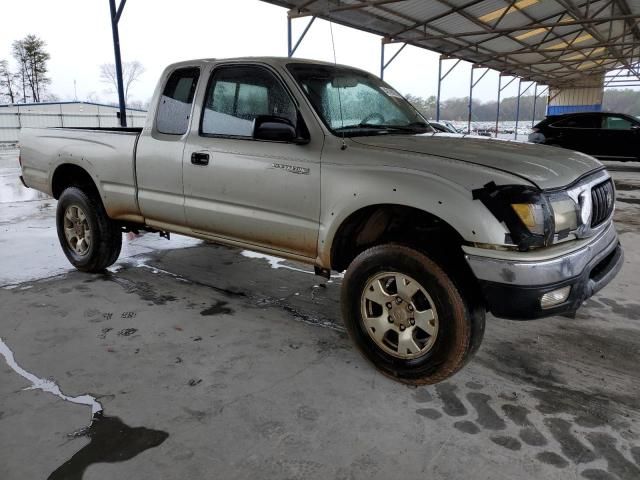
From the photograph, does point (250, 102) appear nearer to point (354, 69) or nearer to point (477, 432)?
point (354, 69)

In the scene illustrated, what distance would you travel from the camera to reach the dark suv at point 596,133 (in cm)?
1259

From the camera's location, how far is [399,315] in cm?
270

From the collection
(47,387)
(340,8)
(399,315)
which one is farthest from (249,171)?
(340,8)

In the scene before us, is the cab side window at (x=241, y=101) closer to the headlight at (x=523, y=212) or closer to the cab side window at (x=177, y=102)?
the cab side window at (x=177, y=102)

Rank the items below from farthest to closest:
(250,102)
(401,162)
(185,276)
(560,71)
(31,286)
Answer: (560,71)
(185,276)
(31,286)
(250,102)
(401,162)

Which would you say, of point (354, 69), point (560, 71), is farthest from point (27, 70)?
point (354, 69)

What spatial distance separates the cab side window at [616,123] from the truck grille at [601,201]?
11.5 meters

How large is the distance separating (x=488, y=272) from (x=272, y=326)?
1.68 meters

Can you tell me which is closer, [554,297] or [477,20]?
[554,297]

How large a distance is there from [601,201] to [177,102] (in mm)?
3088

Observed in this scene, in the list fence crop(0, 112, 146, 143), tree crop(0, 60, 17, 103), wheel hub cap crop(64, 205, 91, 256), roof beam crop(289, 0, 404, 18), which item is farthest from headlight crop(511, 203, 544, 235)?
tree crop(0, 60, 17, 103)

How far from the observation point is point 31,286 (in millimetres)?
4254

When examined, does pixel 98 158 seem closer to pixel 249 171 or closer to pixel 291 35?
pixel 249 171

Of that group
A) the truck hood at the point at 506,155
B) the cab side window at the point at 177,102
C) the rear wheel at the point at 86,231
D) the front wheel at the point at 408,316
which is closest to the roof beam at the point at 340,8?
the cab side window at the point at 177,102
